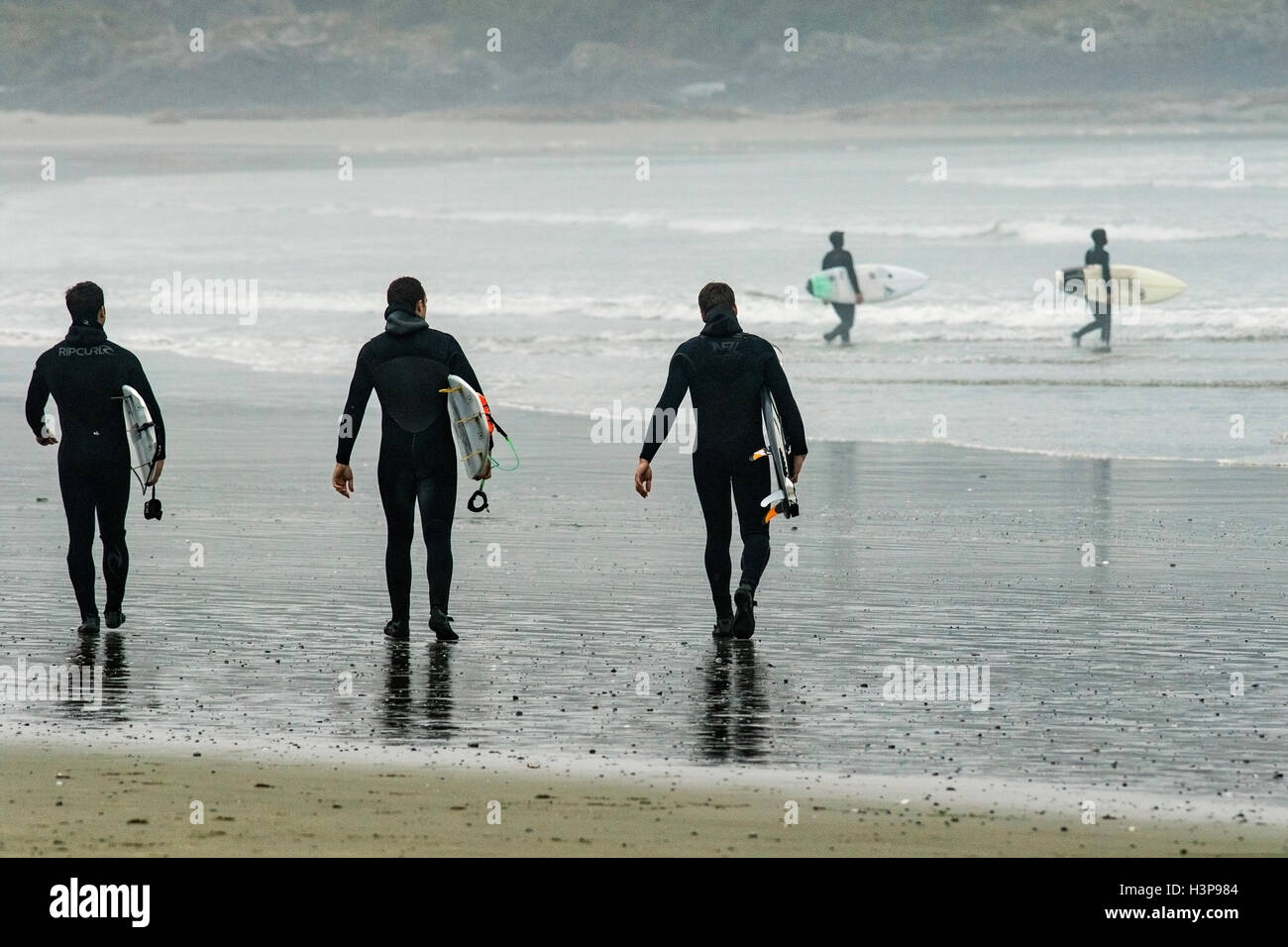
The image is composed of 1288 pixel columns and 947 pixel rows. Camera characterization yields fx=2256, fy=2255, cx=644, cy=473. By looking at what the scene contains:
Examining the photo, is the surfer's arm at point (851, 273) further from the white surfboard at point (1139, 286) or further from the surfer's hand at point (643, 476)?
the surfer's hand at point (643, 476)

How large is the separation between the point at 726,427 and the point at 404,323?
149cm

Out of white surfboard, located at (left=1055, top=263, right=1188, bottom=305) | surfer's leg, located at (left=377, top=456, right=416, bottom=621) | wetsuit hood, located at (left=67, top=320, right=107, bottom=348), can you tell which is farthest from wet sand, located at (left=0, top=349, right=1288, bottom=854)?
white surfboard, located at (left=1055, top=263, right=1188, bottom=305)

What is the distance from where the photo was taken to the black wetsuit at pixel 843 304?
96.6 feet

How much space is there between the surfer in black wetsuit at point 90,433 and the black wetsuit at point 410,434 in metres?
1.00

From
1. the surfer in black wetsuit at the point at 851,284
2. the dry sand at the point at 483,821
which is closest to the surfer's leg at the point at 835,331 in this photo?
the surfer in black wetsuit at the point at 851,284

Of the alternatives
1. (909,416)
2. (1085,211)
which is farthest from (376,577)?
(1085,211)

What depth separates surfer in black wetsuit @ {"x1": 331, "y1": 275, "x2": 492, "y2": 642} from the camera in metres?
9.86

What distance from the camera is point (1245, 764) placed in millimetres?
7453

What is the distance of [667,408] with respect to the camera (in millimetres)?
9953

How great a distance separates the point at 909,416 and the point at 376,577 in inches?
384

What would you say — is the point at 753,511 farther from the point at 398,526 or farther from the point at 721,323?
the point at 398,526

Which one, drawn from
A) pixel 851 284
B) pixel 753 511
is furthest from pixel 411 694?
pixel 851 284

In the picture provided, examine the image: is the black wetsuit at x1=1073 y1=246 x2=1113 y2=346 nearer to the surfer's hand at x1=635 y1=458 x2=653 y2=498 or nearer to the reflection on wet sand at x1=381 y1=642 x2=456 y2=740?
the surfer's hand at x1=635 y1=458 x2=653 y2=498
